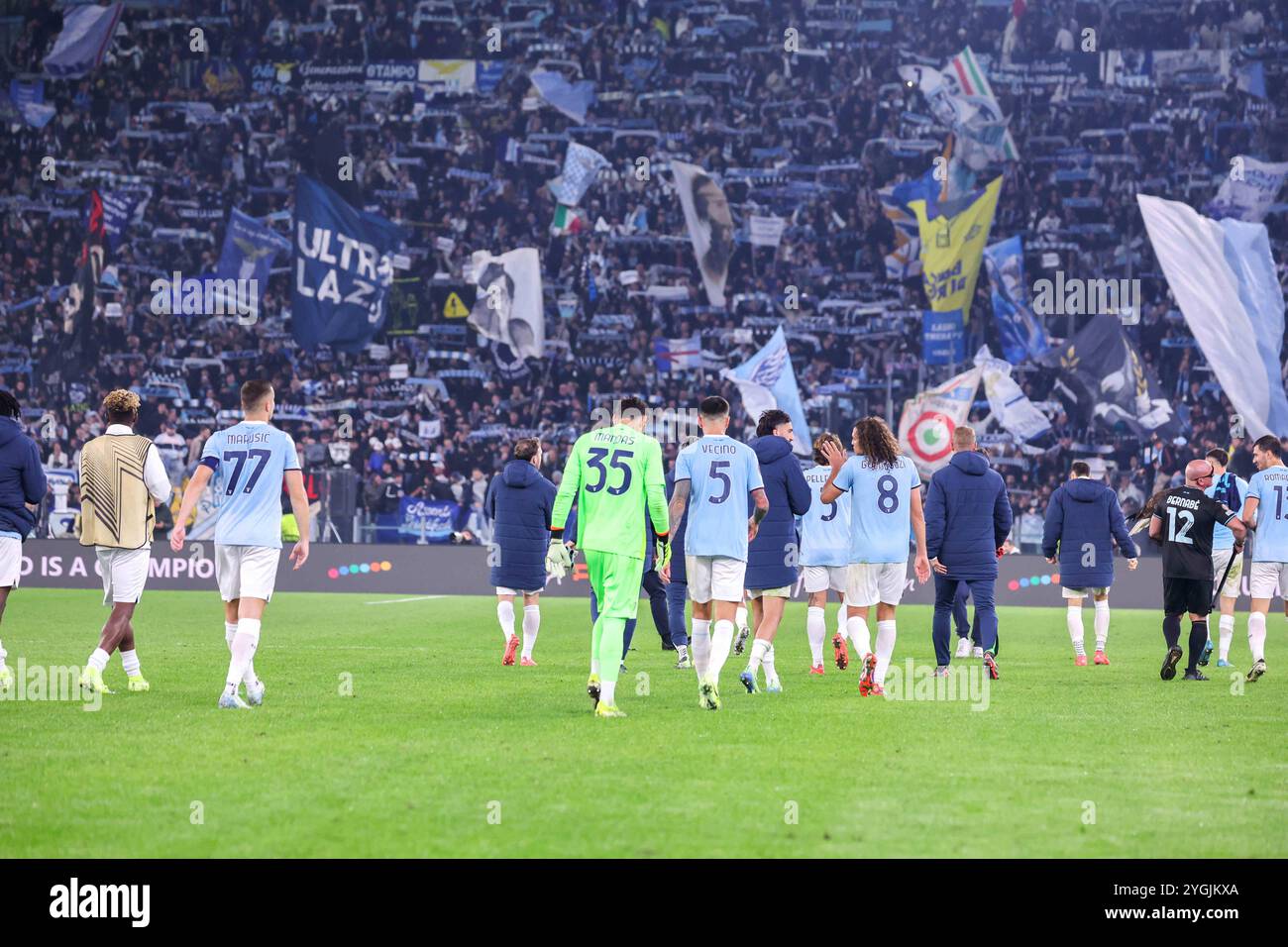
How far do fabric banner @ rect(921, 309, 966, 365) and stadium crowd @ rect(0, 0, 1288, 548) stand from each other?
0.39 m

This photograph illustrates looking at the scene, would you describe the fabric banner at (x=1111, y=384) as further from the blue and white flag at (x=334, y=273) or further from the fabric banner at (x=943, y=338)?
the blue and white flag at (x=334, y=273)

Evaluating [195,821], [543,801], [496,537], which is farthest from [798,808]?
[496,537]

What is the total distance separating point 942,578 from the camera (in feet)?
50.1

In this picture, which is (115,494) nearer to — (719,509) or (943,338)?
(719,509)

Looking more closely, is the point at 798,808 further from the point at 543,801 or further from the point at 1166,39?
the point at 1166,39

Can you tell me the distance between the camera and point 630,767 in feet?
29.8

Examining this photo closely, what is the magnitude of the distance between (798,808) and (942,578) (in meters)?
7.80

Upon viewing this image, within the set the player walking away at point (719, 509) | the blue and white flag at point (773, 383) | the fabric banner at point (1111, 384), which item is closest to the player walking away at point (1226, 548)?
the player walking away at point (719, 509)

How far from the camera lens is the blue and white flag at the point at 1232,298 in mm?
34000

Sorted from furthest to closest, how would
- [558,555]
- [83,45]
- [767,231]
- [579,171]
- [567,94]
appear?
[83,45]
[567,94]
[579,171]
[767,231]
[558,555]

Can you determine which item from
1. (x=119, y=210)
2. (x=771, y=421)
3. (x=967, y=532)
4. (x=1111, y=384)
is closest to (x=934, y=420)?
(x=1111, y=384)

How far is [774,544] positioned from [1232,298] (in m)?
25.3

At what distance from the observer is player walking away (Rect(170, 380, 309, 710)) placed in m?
11.6
